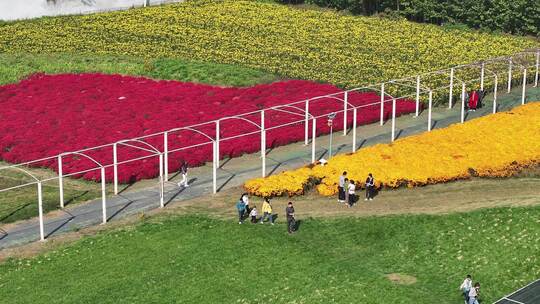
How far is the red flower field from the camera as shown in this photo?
Result: 61594mm

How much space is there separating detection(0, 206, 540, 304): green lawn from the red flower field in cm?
1045

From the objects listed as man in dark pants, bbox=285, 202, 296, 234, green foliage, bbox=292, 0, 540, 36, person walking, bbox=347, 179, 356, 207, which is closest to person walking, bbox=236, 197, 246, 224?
man in dark pants, bbox=285, 202, 296, 234

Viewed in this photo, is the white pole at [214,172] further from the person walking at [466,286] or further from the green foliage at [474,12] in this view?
the green foliage at [474,12]

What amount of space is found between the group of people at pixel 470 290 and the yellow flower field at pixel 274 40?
36.9 m

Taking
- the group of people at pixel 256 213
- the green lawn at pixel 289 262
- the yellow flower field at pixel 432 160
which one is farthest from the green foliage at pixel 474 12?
the group of people at pixel 256 213

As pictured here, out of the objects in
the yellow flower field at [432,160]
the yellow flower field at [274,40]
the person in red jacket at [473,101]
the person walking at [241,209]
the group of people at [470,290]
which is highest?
the yellow flower field at [274,40]

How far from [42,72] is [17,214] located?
31.7m

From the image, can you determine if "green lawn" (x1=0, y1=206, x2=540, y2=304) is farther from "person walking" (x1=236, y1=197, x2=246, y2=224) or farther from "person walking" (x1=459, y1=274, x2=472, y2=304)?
"person walking" (x1=459, y1=274, x2=472, y2=304)

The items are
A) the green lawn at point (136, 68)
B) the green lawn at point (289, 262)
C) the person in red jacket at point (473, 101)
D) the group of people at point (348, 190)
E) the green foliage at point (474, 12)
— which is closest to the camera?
the green lawn at point (289, 262)

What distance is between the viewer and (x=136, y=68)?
83.3 m

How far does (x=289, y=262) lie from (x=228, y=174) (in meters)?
13.6

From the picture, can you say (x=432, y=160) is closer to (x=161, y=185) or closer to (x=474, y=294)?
(x=161, y=185)

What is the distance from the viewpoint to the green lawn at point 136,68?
8012 centimetres

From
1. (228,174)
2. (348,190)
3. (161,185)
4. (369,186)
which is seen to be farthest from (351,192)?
(161,185)
